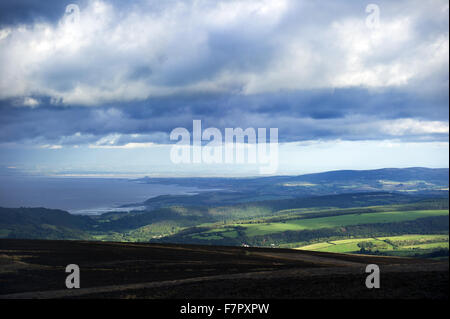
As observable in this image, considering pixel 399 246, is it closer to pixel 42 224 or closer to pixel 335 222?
pixel 335 222

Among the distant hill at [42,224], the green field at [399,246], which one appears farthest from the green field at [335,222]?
the distant hill at [42,224]

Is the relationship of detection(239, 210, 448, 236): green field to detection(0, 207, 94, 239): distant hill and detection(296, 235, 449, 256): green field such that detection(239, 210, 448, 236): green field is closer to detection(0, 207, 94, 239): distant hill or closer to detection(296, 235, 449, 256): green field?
detection(296, 235, 449, 256): green field

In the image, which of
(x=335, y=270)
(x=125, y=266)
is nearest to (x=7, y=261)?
(x=125, y=266)

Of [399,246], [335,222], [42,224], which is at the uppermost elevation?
[399,246]

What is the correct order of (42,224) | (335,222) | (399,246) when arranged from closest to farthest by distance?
1. (399,246)
2. (335,222)
3. (42,224)

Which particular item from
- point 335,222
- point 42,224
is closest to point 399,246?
point 335,222

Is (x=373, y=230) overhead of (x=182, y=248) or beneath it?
beneath

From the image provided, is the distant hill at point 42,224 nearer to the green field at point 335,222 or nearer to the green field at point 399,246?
the green field at point 335,222

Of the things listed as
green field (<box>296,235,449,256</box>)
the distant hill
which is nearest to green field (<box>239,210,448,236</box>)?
green field (<box>296,235,449,256</box>)
